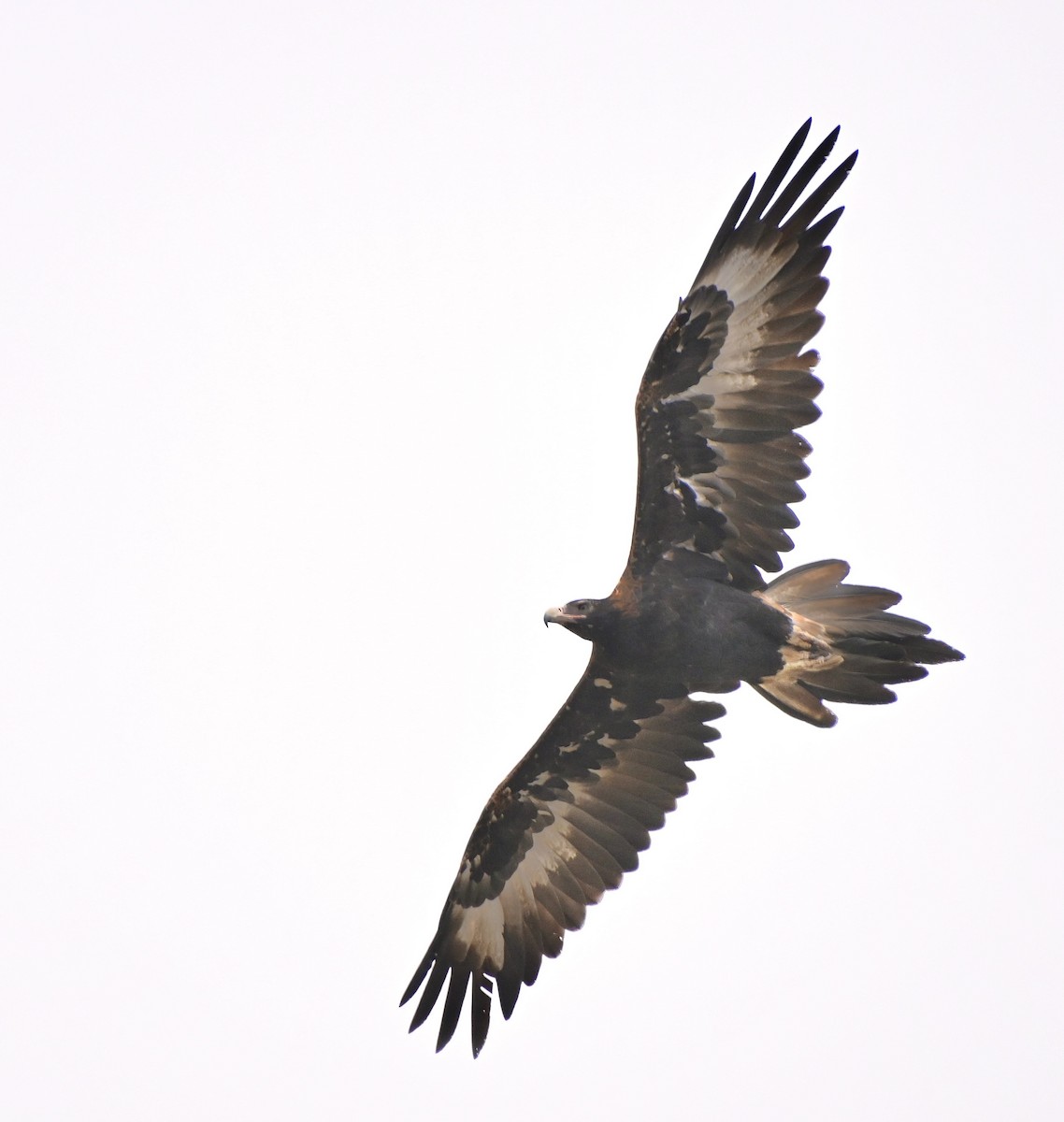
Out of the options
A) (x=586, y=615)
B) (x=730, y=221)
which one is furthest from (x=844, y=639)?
(x=730, y=221)

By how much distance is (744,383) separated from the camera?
40.7 feet

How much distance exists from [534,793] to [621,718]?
1003mm

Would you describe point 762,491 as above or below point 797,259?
below

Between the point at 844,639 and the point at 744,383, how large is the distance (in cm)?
188

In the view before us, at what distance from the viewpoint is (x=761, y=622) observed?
1266cm

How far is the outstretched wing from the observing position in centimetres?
1393

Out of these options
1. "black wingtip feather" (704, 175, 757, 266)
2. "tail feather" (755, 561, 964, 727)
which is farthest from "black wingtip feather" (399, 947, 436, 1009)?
"black wingtip feather" (704, 175, 757, 266)

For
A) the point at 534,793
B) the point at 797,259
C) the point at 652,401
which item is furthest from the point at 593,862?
the point at 797,259

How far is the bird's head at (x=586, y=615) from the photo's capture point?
12.8 meters

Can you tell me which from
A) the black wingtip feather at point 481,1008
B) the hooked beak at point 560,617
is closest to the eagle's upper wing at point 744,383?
the hooked beak at point 560,617

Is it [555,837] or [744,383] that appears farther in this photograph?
[555,837]

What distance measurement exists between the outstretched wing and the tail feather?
1.30 meters

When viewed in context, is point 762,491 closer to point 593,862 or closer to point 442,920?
point 593,862

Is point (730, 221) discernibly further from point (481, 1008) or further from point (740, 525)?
point (481, 1008)
